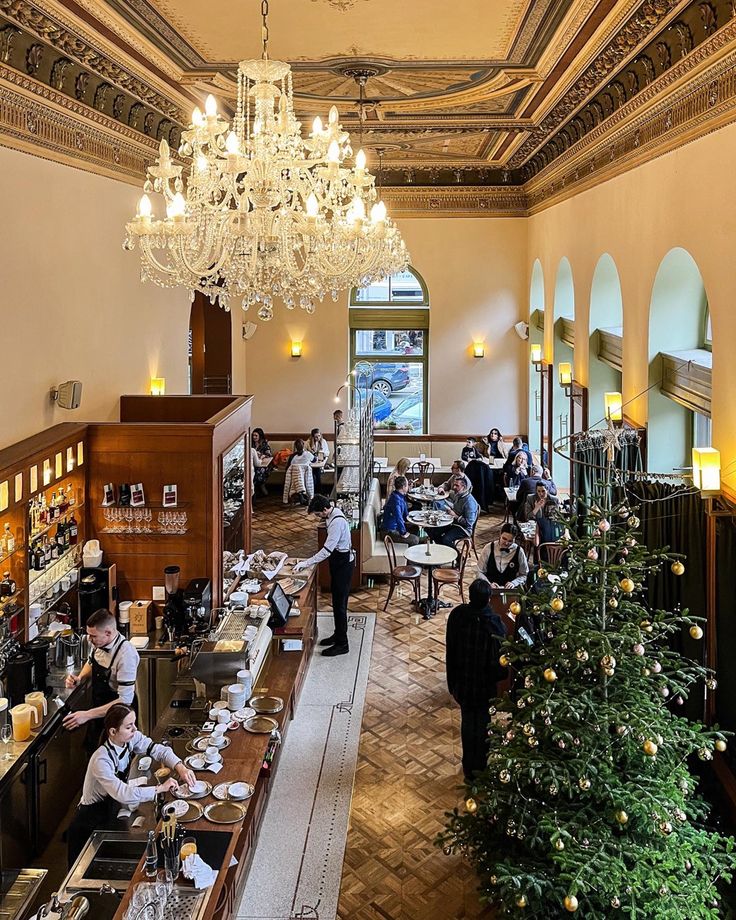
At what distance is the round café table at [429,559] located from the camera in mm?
11242

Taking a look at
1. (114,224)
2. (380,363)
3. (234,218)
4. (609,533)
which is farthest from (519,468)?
(609,533)

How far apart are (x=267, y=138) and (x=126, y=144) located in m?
4.37

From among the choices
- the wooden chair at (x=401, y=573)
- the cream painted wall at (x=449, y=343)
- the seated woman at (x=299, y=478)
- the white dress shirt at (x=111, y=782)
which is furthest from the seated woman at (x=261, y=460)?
the white dress shirt at (x=111, y=782)

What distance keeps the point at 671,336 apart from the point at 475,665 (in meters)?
4.29

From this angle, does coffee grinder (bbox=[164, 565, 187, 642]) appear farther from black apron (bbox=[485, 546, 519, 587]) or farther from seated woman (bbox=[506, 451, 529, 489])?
seated woman (bbox=[506, 451, 529, 489])

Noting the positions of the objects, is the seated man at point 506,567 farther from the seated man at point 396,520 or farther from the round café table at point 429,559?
the seated man at point 396,520

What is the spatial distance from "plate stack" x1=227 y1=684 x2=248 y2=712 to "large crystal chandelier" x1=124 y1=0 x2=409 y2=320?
2.84 m

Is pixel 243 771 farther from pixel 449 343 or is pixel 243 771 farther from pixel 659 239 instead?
pixel 449 343

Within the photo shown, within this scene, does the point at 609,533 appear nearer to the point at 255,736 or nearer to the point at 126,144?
the point at 255,736

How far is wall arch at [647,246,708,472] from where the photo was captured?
29.7 ft

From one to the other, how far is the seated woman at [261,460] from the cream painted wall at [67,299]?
521cm

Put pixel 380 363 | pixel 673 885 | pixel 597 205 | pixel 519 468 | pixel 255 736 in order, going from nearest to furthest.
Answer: pixel 673 885, pixel 255 736, pixel 597 205, pixel 519 468, pixel 380 363

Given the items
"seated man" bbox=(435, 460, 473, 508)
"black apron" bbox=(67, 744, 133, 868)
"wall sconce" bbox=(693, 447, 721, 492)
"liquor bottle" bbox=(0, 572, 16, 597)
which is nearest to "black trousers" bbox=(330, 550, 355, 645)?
"liquor bottle" bbox=(0, 572, 16, 597)

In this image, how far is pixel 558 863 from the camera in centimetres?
445
